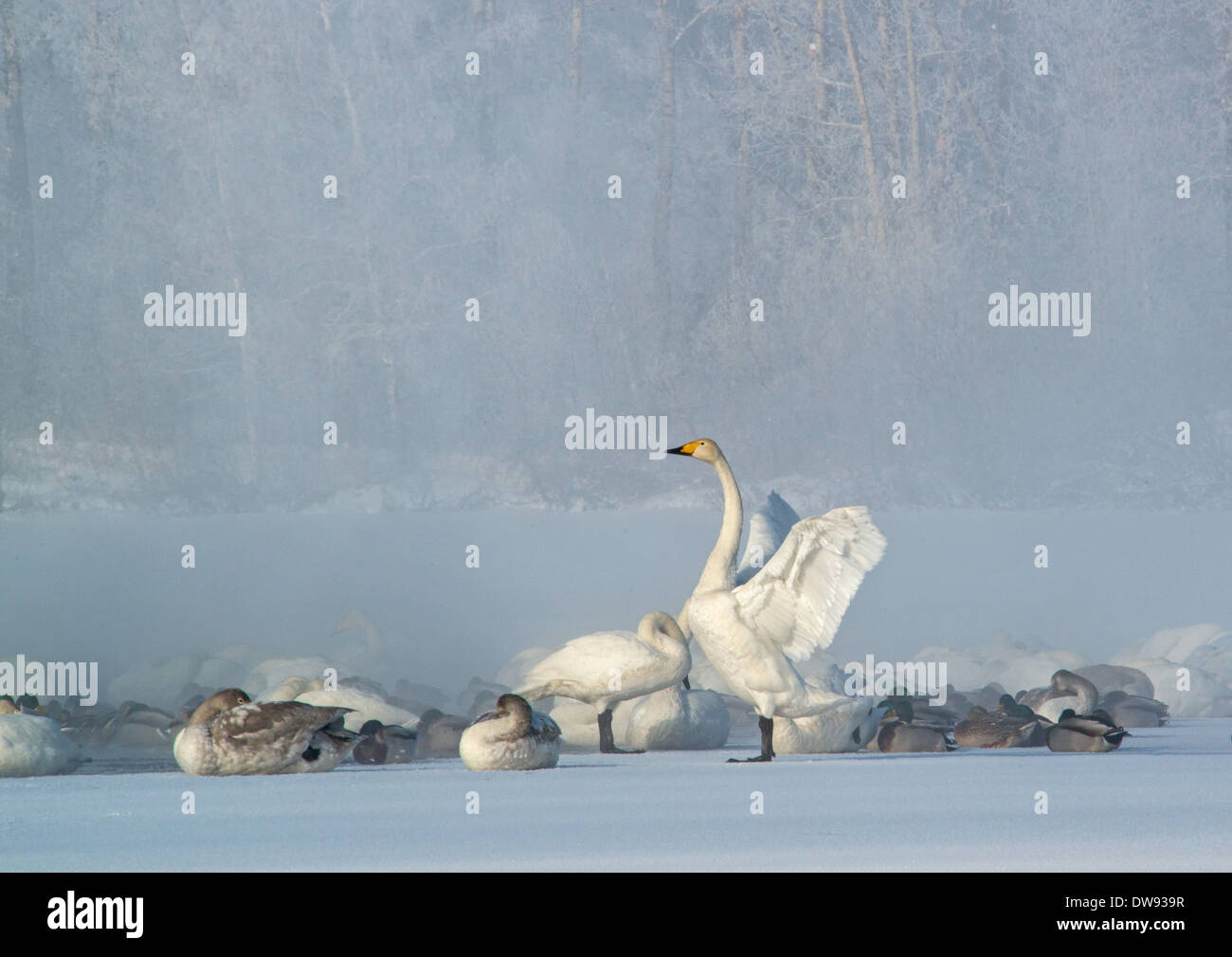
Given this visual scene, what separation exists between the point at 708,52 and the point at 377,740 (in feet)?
27.8

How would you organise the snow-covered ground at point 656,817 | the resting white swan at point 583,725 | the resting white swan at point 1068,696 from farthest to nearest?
the resting white swan at point 1068,696 < the resting white swan at point 583,725 < the snow-covered ground at point 656,817

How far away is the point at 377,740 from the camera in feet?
28.0

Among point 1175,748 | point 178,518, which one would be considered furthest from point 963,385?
point 1175,748

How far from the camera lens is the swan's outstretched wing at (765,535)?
350 inches

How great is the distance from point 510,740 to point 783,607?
3.98 ft

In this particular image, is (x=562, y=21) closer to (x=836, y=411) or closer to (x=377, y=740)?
(x=836, y=411)

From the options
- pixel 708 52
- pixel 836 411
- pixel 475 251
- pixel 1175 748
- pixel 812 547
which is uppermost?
pixel 708 52

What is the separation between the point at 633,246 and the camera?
1553 centimetres
